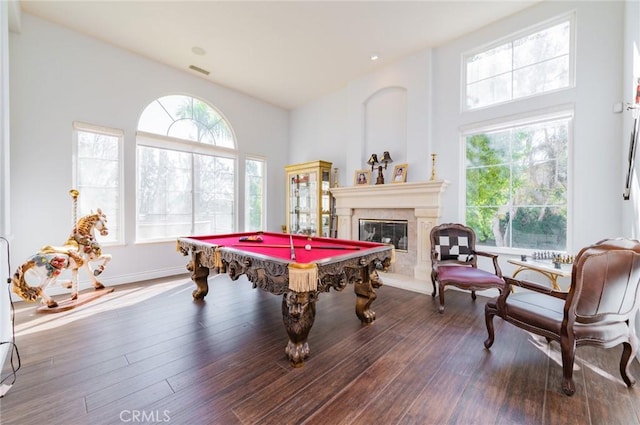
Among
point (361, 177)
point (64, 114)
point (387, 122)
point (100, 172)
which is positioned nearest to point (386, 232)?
point (361, 177)

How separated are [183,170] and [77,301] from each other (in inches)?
96.3

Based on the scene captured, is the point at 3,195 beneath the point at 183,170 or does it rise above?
beneath

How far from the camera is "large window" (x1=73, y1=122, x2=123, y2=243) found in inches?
142

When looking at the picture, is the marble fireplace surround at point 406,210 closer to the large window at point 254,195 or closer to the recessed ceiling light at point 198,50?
the large window at point 254,195

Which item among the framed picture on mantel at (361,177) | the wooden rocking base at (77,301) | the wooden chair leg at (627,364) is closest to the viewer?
the wooden chair leg at (627,364)

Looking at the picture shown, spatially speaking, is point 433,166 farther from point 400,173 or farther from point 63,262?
point 63,262

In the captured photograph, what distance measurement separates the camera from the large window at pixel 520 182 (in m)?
3.08

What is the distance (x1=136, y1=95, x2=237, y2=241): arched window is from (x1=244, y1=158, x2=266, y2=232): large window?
0.33m

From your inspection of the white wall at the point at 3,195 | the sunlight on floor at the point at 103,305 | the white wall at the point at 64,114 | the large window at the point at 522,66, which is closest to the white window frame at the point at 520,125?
the large window at the point at 522,66

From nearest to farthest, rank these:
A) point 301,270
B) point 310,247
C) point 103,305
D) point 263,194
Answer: point 301,270 → point 310,247 → point 103,305 → point 263,194

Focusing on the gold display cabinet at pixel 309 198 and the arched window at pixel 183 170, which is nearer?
the arched window at pixel 183 170

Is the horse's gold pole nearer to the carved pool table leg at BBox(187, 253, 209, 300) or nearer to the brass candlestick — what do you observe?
the carved pool table leg at BBox(187, 253, 209, 300)

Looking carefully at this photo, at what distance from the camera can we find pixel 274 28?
134 inches

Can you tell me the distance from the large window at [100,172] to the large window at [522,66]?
5.33m
